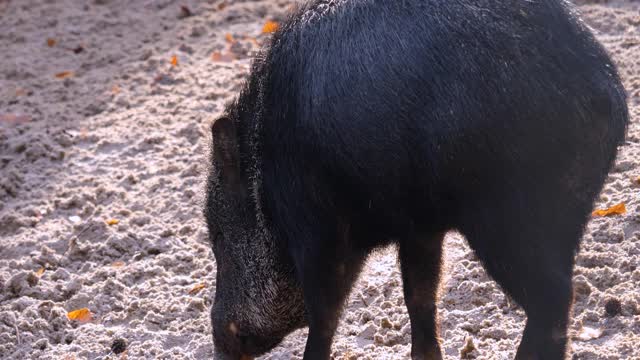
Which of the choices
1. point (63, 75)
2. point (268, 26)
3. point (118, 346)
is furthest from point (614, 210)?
point (63, 75)

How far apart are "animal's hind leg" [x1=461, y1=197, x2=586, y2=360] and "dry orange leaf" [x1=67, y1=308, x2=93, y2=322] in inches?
87.9

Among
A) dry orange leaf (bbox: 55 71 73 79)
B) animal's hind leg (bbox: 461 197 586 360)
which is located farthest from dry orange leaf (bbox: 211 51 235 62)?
animal's hind leg (bbox: 461 197 586 360)

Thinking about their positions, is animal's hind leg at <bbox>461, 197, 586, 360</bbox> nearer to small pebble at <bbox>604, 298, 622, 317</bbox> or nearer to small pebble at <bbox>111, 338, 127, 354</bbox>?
small pebble at <bbox>604, 298, 622, 317</bbox>

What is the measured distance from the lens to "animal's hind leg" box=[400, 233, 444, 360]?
147 inches

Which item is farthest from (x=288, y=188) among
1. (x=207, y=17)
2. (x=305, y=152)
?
(x=207, y=17)

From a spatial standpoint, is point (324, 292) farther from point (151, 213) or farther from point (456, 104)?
point (151, 213)

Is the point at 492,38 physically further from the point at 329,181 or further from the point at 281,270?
the point at 281,270

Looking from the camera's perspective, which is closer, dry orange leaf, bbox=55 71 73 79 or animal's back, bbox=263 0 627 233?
animal's back, bbox=263 0 627 233

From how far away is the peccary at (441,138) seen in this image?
291 cm

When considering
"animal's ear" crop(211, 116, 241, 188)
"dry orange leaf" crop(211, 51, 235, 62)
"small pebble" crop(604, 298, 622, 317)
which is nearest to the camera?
"animal's ear" crop(211, 116, 241, 188)

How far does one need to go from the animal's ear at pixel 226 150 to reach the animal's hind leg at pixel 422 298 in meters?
0.73

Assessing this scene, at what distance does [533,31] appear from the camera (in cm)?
302

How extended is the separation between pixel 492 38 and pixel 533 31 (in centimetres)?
14

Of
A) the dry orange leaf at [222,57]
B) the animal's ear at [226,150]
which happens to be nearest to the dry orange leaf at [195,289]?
the animal's ear at [226,150]
